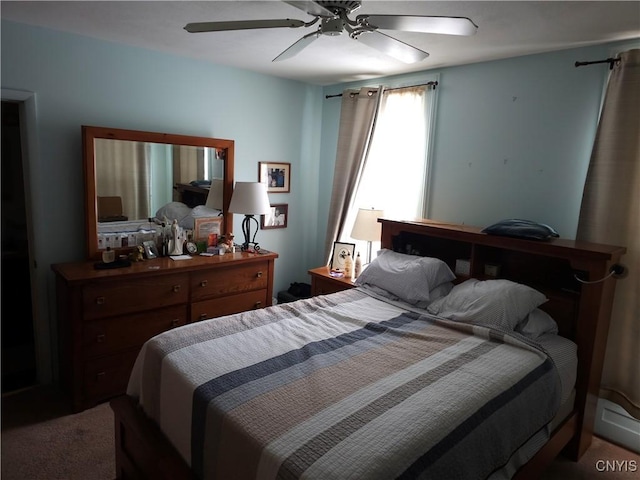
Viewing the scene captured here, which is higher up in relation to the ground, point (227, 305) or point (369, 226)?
point (369, 226)

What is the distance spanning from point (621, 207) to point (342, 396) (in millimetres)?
1978

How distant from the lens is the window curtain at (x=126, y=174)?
2873mm

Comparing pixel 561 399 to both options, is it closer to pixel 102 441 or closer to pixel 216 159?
pixel 102 441

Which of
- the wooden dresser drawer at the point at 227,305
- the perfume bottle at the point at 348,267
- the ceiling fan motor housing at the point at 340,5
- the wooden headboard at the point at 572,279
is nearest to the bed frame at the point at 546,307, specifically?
the wooden headboard at the point at 572,279

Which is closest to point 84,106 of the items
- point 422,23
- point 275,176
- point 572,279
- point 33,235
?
point 33,235

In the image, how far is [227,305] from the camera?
3189mm

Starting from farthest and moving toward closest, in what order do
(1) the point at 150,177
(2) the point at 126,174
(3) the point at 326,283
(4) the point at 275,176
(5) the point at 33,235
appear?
(4) the point at 275,176 < (3) the point at 326,283 < (1) the point at 150,177 < (2) the point at 126,174 < (5) the point at 33,235

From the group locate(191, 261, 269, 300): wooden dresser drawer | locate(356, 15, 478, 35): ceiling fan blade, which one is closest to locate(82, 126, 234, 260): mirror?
locate(191, 261, 269, 300): wooden dresser drawer

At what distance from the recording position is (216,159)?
347 cm

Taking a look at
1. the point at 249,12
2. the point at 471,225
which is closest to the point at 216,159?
the point at 249,12

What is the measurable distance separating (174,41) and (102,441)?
2.54 m

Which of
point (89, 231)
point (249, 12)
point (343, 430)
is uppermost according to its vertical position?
point (249, 12)

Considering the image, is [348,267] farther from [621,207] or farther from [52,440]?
[52,440]

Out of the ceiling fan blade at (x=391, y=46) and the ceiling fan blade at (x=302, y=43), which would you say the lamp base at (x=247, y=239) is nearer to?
the ceiling fan blade at (x=302, y=43)
